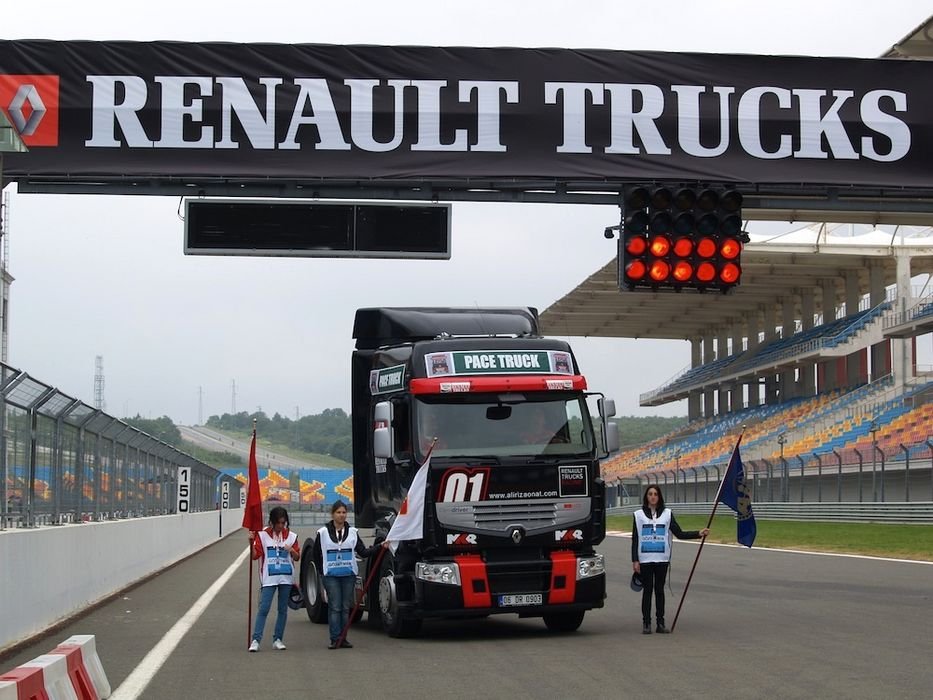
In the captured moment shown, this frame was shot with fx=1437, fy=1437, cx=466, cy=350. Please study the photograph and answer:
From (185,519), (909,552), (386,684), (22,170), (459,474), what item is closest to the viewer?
(386,684)

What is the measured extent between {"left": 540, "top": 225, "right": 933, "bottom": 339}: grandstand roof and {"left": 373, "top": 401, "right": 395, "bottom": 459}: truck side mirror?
33677 mm

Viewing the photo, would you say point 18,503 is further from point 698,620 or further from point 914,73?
point 914,73

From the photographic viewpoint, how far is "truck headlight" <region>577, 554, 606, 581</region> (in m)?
14.1

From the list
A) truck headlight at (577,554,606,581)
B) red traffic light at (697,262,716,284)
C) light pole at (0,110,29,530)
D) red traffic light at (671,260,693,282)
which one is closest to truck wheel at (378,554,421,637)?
truck headlight at (577,554,606,581)

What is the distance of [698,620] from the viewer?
51.9ft

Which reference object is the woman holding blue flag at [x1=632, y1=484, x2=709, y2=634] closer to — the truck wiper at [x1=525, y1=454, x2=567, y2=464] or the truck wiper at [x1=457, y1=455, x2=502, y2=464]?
the truck wiper at [x1=525, y1=454, x2=567, y2=464]

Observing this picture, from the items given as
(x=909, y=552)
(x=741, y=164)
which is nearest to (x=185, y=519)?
(x=909, y=552)

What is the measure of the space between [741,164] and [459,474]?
197 inches

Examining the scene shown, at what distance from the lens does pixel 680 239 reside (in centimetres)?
1490

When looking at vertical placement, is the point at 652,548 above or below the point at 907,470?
above

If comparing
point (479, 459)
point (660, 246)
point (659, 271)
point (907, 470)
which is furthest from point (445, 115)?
point (907, 470)

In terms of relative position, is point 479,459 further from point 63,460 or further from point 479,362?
point 63,460

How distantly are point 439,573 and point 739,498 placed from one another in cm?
342

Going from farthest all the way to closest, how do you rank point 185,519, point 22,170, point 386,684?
point 185,519 < point 22,170 < point 386,684
